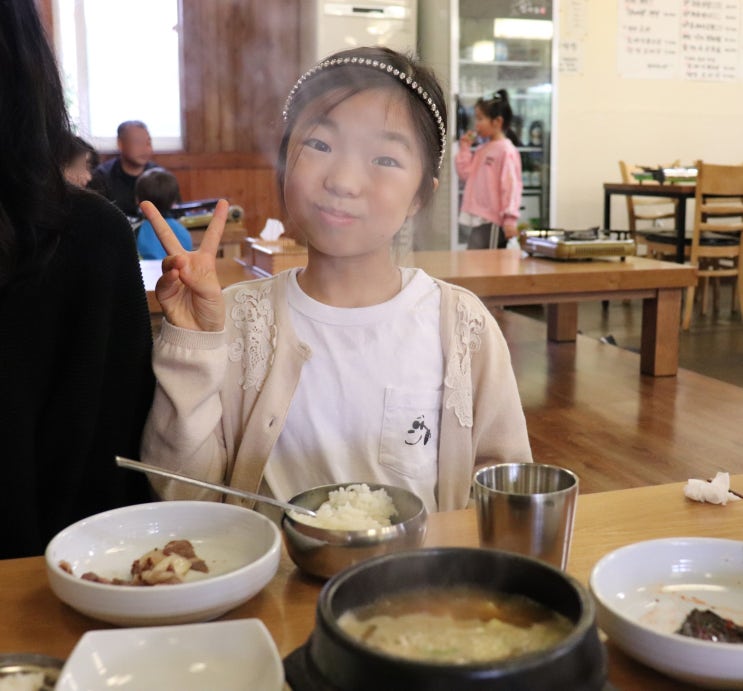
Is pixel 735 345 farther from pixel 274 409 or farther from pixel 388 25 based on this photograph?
pixel 274 409

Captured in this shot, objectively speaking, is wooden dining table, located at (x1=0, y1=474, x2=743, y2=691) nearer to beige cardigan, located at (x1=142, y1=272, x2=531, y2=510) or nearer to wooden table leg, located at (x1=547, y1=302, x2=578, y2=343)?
beige cardigan, located at (x1=142, y1=272, x2=531, y2=510)

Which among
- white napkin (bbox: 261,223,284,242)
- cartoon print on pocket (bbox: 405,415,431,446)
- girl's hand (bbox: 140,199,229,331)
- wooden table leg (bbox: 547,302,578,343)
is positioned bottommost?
wooden table leg (bbox: 547,302,578,343)

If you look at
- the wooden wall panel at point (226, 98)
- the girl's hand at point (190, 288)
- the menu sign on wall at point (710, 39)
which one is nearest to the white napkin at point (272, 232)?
the wooden wall panel at point (226, 98)

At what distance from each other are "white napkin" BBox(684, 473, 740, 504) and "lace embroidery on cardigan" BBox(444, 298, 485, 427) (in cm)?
37

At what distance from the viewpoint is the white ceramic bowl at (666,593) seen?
60 centimetres

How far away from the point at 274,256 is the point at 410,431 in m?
1.98

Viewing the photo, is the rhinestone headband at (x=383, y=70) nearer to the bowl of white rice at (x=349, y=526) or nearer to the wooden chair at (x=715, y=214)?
the bowl of white rice at (x=349, y=526)

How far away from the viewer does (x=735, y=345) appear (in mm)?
4938

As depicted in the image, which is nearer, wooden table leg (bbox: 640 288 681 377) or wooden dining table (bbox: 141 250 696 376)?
wooden dining table (bbox: 141 250 696 376)

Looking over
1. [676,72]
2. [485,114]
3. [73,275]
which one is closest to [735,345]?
[485,114]

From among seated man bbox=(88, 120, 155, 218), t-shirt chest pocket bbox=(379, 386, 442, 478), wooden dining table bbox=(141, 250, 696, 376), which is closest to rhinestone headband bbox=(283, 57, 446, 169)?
t-shirt chest pocket bbox=(379, 386, 442, 478)

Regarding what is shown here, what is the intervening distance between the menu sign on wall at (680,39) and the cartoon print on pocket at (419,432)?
6417mm

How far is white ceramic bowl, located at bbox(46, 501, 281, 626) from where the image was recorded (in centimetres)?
70

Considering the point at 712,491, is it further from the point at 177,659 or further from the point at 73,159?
the point at 73,159
